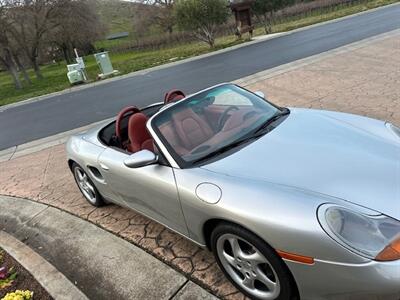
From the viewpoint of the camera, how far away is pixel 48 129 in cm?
942

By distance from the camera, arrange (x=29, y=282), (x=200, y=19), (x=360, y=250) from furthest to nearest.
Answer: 1. (x=200, y=19)
2. (x=29, y=282)
3. (x=360, y=250)

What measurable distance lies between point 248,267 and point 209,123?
4.11 feet

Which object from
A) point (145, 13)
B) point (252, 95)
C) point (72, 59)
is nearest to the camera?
point (252, 95)

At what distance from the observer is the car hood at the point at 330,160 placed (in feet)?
7.00

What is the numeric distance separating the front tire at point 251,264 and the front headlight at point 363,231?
377 millimetres

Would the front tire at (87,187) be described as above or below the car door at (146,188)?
below

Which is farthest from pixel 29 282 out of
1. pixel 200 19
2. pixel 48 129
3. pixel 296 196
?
pixel 200 19

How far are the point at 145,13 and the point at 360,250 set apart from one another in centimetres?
6611

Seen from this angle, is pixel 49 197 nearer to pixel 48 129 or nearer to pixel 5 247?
pixel 5 247

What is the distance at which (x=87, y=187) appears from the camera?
4.34m

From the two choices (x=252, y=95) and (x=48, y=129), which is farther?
(x=48, y=129)

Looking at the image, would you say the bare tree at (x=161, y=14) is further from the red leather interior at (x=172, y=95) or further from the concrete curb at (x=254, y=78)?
the red leather interior at (x=172, y=95)

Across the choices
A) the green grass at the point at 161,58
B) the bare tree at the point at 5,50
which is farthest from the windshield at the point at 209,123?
the bare tree at the point at 5,50

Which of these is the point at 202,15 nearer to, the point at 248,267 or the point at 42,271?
the point at 42,271
